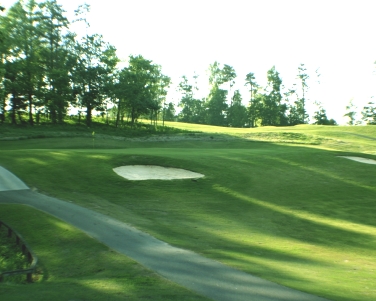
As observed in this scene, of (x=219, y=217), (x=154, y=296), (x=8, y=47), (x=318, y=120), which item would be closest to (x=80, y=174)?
(x=219, y=217)

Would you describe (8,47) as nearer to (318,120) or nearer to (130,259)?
(130,259)

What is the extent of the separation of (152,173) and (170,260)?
48.7 feet

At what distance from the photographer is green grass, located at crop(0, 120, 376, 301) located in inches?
470

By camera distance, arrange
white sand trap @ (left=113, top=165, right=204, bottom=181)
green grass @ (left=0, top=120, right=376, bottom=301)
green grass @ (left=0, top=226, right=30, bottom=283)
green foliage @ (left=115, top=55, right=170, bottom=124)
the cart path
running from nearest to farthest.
A: the cart path, green grass @ (left=0, top=120, right=376, bottom=301), green grass @ (left=0, top=226, right=30, bottom=283), white sand trap @ (left=113, top=165, right=204, bottom=181), green foliage @ (left=115, top=55, right=170, bottom=124)

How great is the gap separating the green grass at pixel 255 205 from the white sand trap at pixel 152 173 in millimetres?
746

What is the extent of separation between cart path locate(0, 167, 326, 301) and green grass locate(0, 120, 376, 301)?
0.63 meters

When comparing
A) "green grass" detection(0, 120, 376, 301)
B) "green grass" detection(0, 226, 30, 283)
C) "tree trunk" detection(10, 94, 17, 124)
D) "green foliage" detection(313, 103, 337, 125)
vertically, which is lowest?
"green grass" detection(0, 226, 30, 283)

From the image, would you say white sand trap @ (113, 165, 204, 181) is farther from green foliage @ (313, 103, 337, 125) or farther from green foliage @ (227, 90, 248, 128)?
green foliage @ (313, 103, 337, 125)

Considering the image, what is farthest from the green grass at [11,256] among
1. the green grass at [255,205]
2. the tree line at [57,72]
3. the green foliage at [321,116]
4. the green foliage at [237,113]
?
the green foliage at [321,116]

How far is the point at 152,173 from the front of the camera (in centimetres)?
2591

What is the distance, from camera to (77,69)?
72438 mm

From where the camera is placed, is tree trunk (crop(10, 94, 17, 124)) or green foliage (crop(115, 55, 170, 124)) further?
green foliage (crop(115, 55, 170, 124))

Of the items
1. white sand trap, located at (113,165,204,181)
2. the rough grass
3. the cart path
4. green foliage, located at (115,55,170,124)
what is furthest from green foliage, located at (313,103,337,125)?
the rough grass

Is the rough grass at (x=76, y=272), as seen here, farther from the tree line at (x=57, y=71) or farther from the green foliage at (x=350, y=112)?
the green foliage at (x=350, y=112)
